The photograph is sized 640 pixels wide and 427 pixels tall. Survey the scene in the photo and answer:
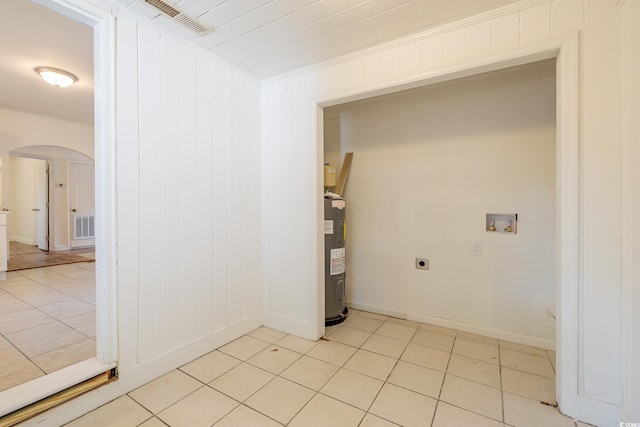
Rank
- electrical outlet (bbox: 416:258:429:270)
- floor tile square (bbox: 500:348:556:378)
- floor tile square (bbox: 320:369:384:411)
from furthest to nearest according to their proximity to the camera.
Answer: electrical outlet (bbox: 416:258:429:270) → floor tile square (bbox: 500:348:556:378) → floor tile square (bbox: 320:369:384:411)

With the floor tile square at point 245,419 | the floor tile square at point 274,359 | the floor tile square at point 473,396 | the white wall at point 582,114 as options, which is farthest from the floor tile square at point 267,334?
the floor tile square at point 473,396

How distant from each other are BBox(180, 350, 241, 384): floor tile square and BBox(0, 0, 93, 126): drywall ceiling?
297cm

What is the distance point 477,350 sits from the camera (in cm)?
231

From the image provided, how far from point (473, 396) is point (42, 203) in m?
9.54

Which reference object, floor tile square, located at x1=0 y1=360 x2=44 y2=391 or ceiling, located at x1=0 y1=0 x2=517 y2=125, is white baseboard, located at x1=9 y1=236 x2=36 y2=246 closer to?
ceiling, located at x1=0 y1=0 x2=517 y2=125

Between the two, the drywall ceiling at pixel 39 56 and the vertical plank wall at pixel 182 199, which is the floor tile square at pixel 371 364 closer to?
the vertical plank wall at pixel 182 199

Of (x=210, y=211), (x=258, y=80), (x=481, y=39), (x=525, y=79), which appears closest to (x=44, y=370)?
(x=210, y=211)

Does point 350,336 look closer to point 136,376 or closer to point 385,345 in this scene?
point 385,345

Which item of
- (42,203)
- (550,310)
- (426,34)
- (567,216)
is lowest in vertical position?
(550,310)

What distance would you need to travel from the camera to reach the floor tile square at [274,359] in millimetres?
2049

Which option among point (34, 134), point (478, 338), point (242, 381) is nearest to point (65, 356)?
point (242, 381)

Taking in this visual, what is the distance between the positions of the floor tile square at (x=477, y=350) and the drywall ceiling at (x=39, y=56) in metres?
4.28

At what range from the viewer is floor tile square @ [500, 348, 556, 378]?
78.8 inches

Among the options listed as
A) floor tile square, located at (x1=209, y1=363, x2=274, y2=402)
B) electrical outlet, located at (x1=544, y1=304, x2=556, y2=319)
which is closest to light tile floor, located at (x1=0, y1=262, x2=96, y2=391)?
floor tile square, located at (x1=209, y1=363, x2=274, y2=402)
